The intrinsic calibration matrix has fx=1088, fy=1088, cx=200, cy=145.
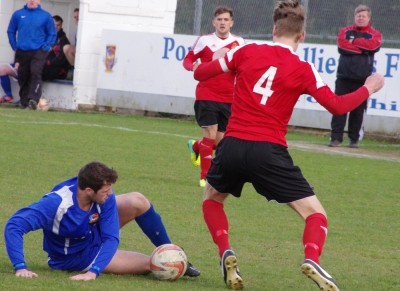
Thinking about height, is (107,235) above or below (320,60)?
below

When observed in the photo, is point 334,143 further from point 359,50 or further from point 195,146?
point 195,146

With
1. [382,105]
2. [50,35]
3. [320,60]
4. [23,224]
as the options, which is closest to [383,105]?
[382,105]

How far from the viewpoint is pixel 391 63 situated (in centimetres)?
1752

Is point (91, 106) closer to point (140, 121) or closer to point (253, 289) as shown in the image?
point (140, 121)

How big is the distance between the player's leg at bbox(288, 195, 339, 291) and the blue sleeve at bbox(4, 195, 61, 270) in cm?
145

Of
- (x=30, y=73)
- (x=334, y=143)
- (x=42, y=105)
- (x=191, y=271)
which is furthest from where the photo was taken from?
(x=30, y=73)

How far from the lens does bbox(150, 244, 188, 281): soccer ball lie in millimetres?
6816

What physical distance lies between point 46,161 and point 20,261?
6390 mm

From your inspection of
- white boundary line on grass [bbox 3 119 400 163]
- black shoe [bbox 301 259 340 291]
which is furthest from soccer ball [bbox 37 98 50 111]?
black shoe [bbox 301 259 340 291]

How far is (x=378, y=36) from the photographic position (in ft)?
52.7

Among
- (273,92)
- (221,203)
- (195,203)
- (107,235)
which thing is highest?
(273,92)

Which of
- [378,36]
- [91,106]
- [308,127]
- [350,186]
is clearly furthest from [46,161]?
[91,106]

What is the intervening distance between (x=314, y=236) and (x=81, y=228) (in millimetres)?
1393

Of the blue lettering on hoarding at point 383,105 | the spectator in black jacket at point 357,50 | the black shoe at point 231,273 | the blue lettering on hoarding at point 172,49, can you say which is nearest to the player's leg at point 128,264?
the black shoe at point 231,273
